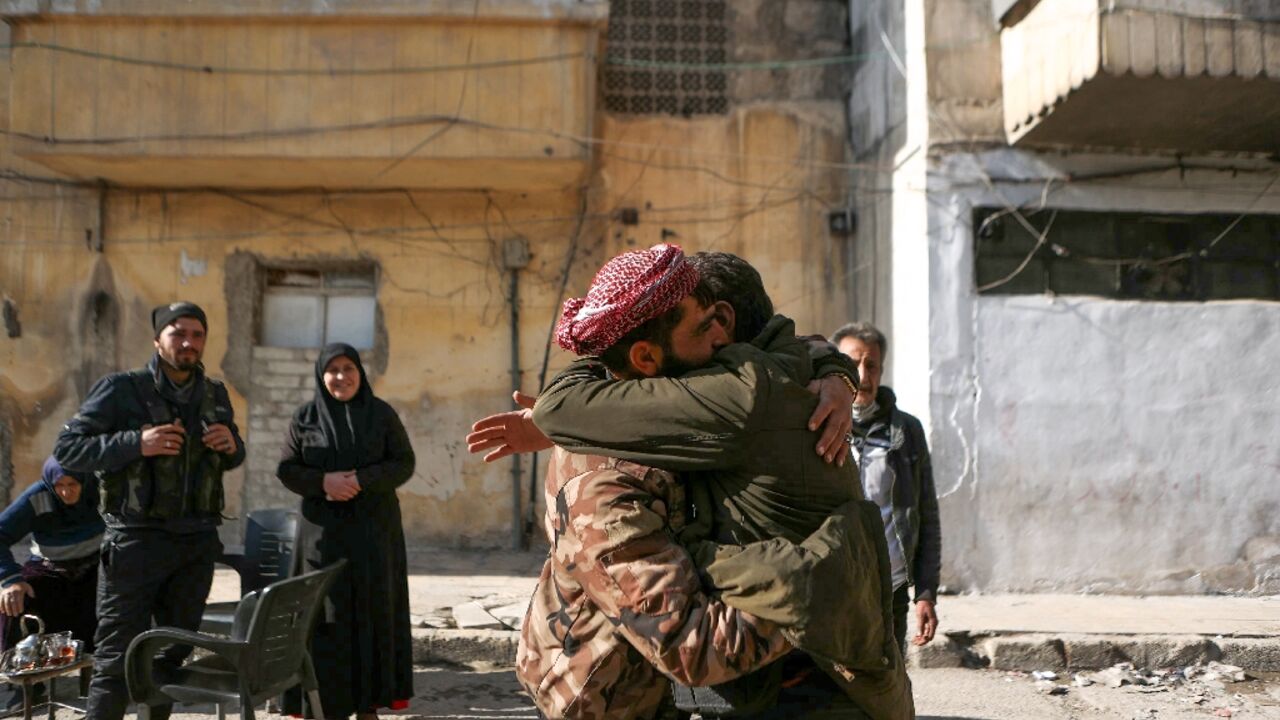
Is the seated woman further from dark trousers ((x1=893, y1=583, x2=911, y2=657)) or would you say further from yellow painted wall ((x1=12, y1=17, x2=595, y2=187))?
yellow painted wall ((x1=12, y1=17, x2=595, y2=187))

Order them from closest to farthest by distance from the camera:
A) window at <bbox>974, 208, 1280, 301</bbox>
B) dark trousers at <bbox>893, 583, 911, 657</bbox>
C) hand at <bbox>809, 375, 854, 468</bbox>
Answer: hand at <bbox>809, 375, 854, 468</bbox> → dark trousers at <bbox>893, 583, 911, 657</bbox> → window at <bbox>974, 208, 1280, 301</bbox>

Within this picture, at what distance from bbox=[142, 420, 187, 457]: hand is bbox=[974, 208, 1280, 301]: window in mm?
5349

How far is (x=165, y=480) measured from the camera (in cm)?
393

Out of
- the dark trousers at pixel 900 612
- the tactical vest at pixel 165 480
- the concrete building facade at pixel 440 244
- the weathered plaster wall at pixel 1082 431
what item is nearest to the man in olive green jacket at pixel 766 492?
the dark trousers at pixel 900 612

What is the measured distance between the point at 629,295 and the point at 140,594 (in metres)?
3.03

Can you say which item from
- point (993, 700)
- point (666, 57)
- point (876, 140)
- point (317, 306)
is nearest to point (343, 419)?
point (993, 700)

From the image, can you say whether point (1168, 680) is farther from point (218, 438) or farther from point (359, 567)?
point (218, 438)

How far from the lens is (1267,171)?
24.2 ft

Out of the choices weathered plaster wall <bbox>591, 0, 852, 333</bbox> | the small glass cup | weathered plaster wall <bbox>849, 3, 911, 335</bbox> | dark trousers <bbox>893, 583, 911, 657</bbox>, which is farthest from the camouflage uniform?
weathered plaster wall <bbox>591, 0, 852, 333</bbox>

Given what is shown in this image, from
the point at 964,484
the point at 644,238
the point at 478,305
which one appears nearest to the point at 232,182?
the point at 478,305

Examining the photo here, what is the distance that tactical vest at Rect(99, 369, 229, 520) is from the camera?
3895 mm

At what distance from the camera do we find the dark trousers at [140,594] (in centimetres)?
374

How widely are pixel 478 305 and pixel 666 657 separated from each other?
7.42m

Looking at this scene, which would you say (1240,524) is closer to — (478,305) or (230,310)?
(478,305)
